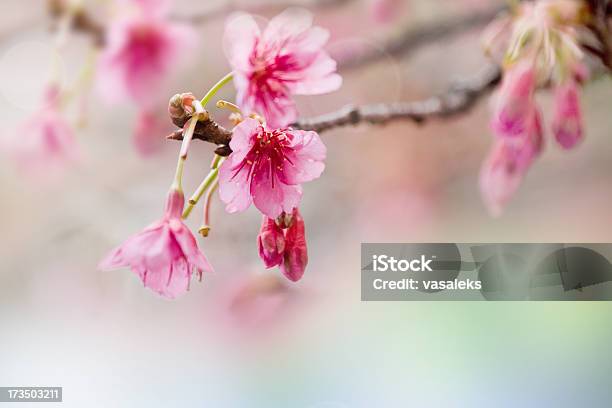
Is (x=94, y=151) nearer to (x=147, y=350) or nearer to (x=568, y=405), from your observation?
(x=147, y=350)

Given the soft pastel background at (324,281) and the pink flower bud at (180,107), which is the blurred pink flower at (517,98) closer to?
the soft pastel background at (324,281)

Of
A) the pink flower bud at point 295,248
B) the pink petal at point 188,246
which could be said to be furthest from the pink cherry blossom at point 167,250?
the pink flower bud at point 295,248

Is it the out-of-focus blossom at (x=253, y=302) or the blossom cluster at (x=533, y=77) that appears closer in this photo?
the blossom cluster at (x=533, y=77)

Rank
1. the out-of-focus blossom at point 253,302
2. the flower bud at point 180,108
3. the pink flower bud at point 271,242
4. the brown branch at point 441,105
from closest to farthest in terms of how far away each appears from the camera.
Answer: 1. the flower bud at point 180,108
2. the pink flower bud at point 271,242
3. the brown branch at point 441,105
4. the out-of-focus blossom at point 253,302

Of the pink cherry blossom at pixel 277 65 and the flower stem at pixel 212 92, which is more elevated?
the pink cherry blossom at pixel 277 65

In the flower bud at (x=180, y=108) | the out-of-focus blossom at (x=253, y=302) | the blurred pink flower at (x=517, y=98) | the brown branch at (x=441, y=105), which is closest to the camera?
the flower bud at (x=180, y=108)

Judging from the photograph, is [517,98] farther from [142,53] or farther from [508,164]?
[142,53]

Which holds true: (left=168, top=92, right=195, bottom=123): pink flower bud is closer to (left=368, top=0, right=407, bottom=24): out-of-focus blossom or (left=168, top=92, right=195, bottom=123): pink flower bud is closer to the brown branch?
the brown branch
